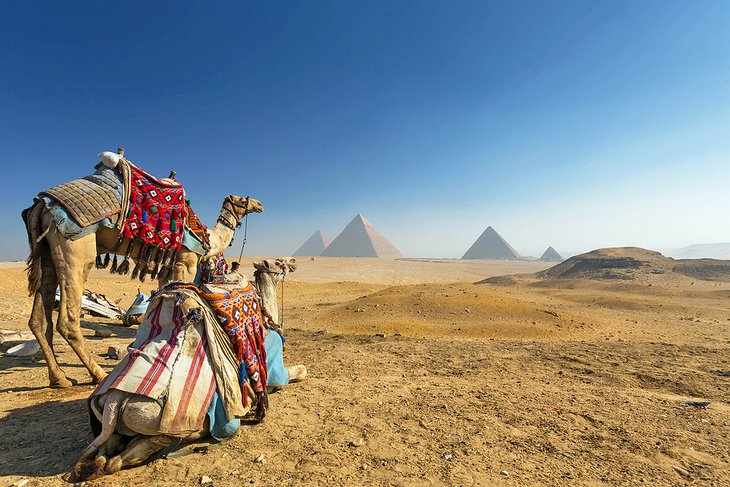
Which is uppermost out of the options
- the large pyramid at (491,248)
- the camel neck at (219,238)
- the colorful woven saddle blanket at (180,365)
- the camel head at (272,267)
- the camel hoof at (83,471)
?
the large pyramid at (491,248)

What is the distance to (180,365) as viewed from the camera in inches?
104

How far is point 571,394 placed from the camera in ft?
14.8

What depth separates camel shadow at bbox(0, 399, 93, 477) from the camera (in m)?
2.69

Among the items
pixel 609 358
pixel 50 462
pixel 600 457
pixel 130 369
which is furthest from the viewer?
pixel 609 358

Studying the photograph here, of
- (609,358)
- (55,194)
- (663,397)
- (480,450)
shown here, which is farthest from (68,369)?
(609,358)

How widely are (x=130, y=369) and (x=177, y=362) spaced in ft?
0.98

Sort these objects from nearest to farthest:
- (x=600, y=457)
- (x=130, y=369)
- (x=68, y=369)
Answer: (x=130, y=369) → (x=600, y=457) → (x=68, y=369)

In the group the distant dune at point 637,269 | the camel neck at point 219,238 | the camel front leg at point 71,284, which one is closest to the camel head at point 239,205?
the camel neck at point 219,238

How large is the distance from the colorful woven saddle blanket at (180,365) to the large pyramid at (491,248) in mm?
186601

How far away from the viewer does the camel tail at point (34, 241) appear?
436 cm

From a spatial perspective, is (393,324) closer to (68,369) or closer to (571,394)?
(571,394)

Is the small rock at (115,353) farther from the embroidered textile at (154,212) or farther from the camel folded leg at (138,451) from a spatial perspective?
the camel folded leg at (138,451)

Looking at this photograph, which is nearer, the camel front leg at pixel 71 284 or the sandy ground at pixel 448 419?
the sandy ground at pixel 448 419

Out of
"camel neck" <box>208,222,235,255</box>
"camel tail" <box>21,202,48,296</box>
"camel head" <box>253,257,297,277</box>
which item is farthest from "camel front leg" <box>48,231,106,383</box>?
"camel head" <box>253,257,297,277</box>
